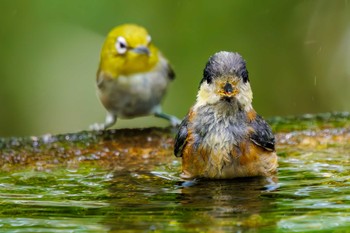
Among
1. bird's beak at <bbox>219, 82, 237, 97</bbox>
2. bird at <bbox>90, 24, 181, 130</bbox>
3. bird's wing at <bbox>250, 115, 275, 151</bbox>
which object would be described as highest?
bird at <bbox>90, 24, 181, 130</bbox>

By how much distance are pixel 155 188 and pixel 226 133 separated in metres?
0.58

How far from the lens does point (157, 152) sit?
597 cm

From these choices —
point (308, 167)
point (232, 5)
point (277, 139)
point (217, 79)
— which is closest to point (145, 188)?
point (217, 79)

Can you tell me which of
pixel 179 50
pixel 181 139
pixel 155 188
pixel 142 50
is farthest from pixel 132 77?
pixel 155 188

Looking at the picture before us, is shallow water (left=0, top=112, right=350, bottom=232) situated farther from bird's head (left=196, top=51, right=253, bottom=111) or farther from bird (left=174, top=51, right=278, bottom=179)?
bird's head (left=196, top=51, right=253, bottom=111)

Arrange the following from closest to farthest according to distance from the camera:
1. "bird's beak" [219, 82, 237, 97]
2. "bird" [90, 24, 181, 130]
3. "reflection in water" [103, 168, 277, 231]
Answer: "reflection in water" [103, 168, 277, 231], "bird's beak" [219, 82, 237, 97], "bird" [90, 24, 181, 130]

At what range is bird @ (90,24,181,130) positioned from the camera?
835cm

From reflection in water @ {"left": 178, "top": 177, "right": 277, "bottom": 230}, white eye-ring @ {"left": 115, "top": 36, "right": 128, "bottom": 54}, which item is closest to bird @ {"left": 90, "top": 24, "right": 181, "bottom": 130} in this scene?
white eye-ring @ {"left": 115, "top": 36, "right": 128, "bottom": 54}

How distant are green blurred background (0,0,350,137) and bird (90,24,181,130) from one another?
2.20 metres

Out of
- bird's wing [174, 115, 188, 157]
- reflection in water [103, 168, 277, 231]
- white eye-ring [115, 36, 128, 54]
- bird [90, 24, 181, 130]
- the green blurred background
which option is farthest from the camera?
the green blurred background

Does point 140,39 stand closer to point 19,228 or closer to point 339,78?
point 339,78

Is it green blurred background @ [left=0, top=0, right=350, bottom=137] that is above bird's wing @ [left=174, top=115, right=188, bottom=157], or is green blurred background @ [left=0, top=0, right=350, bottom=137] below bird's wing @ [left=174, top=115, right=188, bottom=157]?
above

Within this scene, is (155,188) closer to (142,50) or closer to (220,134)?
(220,134)

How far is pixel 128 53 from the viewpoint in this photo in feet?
28.1
